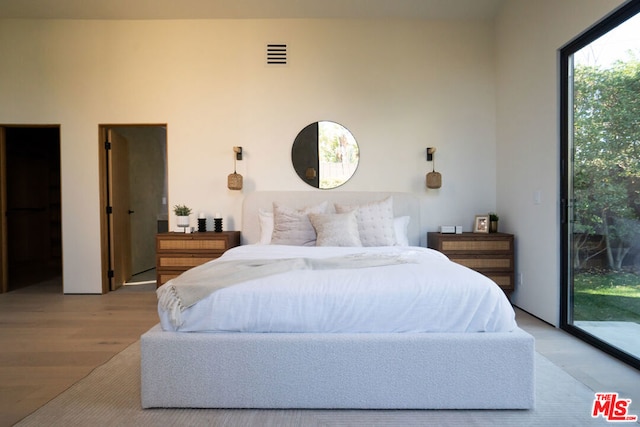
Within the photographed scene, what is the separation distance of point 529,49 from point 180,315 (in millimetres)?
3792

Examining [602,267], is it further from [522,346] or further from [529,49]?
[529,49]

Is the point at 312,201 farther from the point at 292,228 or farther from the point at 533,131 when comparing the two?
the point at 533,131

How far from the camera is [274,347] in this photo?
5.84ft

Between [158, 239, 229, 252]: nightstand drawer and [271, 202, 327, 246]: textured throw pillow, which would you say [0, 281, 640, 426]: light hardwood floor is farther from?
[271, 202, 327, 246]: textured throw pillow

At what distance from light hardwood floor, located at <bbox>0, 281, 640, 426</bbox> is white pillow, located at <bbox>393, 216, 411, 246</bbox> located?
1233 millimetres

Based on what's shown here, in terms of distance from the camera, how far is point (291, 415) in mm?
1796

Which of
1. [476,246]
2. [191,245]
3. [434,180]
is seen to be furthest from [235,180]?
[476,246]

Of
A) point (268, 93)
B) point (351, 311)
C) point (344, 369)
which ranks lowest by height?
point (344, 369)

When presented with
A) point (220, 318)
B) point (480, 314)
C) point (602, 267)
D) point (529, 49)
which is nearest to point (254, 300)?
point (220, 318)

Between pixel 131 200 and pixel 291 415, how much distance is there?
184 inches

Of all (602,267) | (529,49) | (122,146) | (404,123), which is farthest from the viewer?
(122,146)

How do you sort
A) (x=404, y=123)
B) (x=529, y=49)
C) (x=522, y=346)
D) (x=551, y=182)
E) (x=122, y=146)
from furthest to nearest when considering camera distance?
(x=122, y=146) → (x=404, y=123) → (x=529, y=49) → (x=551, y=182) → (x=522, y=346)

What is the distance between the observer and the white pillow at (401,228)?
3613 mm

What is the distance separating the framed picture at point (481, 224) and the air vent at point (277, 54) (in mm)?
2804
